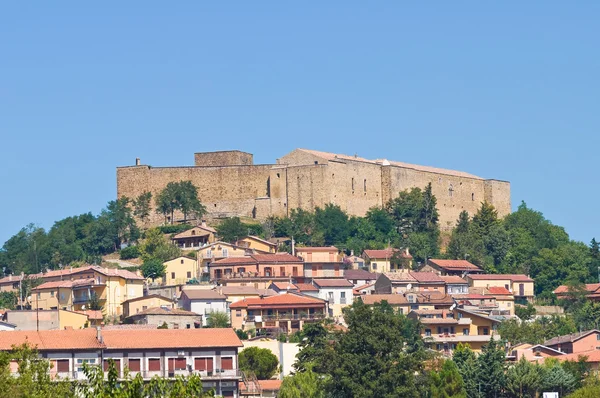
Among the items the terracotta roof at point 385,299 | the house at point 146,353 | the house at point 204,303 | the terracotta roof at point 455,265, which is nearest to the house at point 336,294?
Answer: the terracotta roof at point 385,299

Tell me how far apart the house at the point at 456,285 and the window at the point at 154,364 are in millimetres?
37068

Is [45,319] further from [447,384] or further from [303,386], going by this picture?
[447,384]

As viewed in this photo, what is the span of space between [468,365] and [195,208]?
46.2 meters

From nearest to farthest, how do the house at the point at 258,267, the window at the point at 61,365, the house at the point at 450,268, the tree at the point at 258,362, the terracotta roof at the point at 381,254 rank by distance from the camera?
the window at the point at 61,365
the tree at the point at 258,362
the house at the point at 258,267
the house at the point at 450,268
the terracotta roof at the point at 381,254

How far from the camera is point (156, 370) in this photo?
52531 millimetres

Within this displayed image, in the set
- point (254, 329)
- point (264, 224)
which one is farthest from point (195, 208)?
point (254, 329)

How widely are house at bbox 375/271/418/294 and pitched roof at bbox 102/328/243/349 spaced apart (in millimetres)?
31700

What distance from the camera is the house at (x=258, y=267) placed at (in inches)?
3344

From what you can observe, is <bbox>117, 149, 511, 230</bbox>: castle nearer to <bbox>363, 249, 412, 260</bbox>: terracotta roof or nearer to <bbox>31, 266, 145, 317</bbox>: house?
<bbox>363, 249, 412, 260</bbox>: terracotta roof

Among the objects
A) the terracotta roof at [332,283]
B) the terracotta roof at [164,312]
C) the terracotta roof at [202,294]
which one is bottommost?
the terracotta roof at [164,312]

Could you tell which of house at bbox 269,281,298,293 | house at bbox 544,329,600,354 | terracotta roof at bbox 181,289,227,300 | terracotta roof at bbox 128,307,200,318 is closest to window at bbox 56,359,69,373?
terracotta roof at bbox 128,307,200,318

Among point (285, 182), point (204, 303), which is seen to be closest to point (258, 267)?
point (204, 303)

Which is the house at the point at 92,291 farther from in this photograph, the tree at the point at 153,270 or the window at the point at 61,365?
the window at the point at 61,365

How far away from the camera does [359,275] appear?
8900 cm
